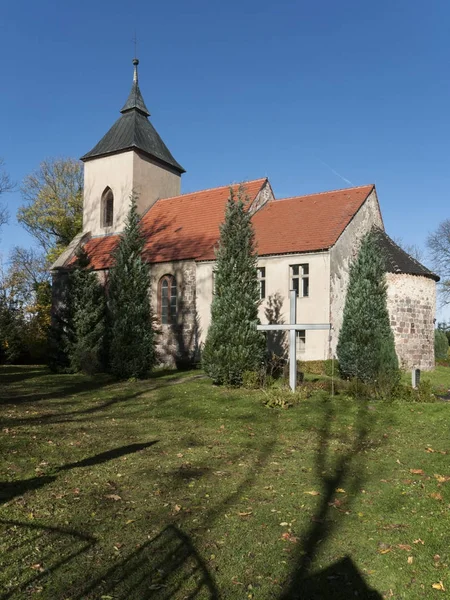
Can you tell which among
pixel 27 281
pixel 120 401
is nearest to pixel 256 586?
pixel 120 401

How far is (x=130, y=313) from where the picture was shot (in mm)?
17359

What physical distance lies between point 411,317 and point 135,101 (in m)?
20.7

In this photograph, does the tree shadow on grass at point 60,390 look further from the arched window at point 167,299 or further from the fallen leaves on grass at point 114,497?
the fallen leaves on grass at point 114,497

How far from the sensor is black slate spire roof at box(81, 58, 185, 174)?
91.1 ft

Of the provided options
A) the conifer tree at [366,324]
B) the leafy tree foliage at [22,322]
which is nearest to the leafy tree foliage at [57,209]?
the leafy tree foliage at [22,322]

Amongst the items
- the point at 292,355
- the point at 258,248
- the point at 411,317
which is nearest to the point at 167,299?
the point at 258,248

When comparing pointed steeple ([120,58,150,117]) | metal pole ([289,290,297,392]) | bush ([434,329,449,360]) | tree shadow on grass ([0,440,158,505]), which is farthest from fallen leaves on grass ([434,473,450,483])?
bush ([434,329,449,360])

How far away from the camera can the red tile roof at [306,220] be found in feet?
66.2

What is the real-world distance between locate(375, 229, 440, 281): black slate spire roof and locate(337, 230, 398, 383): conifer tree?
16.9 ft

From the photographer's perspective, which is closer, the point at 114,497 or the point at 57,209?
the point at 114,497

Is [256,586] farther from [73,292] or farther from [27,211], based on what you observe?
[27,211]

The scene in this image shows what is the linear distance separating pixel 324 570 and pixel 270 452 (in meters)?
3.79

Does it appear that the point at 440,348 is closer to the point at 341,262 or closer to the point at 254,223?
the point at 341,262

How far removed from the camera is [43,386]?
15.8 meters
